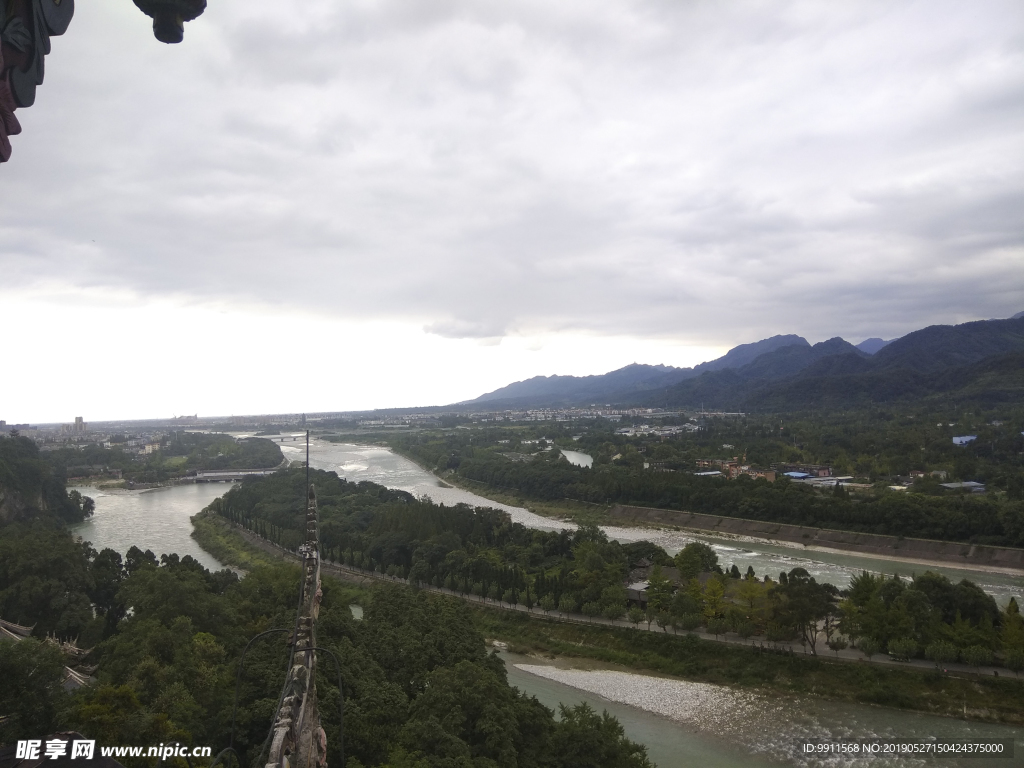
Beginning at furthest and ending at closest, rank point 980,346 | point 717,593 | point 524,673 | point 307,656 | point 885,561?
1. point 980,346
2. point 885,561
3. point 717,593
4. point 524,673
5. point 307,656

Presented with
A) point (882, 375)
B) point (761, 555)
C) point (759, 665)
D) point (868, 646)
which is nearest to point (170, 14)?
point (759, 665)

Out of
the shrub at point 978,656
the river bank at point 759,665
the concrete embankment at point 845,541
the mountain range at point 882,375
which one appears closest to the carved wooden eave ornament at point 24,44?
the river bank at point 759,665

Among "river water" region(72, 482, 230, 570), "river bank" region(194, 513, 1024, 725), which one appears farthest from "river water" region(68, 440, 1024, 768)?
"river water" region(72, 482, 230, 570)

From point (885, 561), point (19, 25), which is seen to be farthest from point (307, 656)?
point (885, 561)

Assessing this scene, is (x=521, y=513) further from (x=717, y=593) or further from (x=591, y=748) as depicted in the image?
(x=591, y=748)

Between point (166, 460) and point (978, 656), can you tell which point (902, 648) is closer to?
point (978, 656)

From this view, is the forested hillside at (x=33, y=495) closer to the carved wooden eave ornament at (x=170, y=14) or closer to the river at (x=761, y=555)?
the river at (x=761, y=555)
